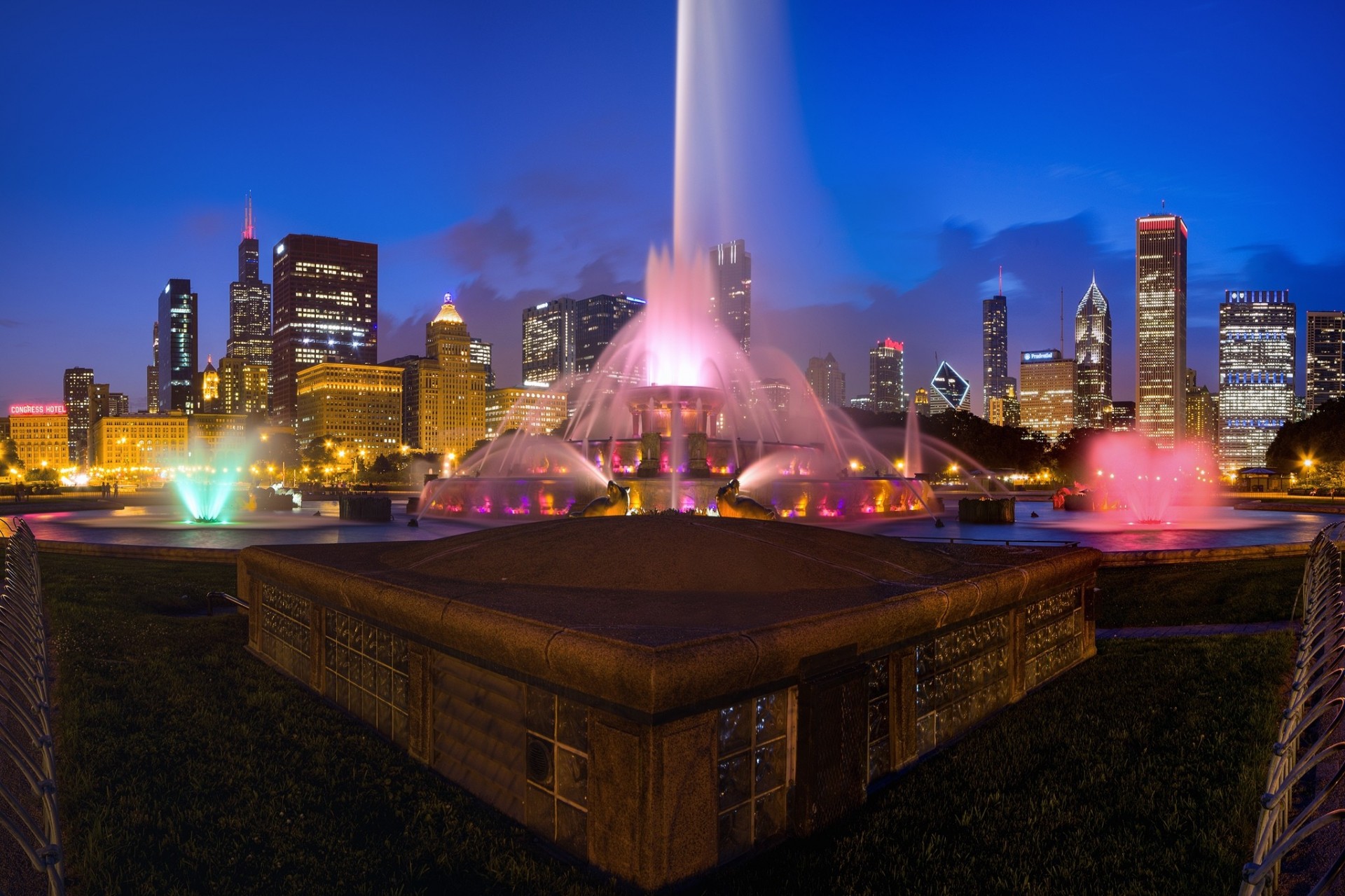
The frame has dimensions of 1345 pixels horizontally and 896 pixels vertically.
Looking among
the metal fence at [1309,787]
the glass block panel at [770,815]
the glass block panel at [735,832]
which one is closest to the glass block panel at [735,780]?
the glass block panel at [735,832]

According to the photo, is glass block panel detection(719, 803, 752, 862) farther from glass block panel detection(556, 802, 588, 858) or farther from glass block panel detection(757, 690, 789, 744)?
glass block panel detection(556, 802, 588, 858)

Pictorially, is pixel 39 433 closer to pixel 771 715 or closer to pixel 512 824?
pixel 512 824

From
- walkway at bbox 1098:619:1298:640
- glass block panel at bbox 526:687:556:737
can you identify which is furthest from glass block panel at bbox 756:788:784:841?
walkway at bbox 1098:619:1298:640

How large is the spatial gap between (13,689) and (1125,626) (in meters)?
13.0

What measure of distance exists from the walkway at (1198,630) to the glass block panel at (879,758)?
631 cm

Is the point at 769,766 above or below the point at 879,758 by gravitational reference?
above

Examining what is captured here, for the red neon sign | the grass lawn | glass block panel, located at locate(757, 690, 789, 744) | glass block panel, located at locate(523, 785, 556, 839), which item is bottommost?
the grass lawn

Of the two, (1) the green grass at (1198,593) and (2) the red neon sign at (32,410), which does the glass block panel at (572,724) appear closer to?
(1) the green grass at (1198,593)

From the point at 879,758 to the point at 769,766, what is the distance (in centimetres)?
131

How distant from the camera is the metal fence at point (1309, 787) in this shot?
3229 millimetres

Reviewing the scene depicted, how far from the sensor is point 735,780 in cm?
448

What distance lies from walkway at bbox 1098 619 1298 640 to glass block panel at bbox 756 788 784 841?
24.9ft

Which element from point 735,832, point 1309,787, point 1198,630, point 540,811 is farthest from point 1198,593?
point 540,811

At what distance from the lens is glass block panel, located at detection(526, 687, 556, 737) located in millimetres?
4613
